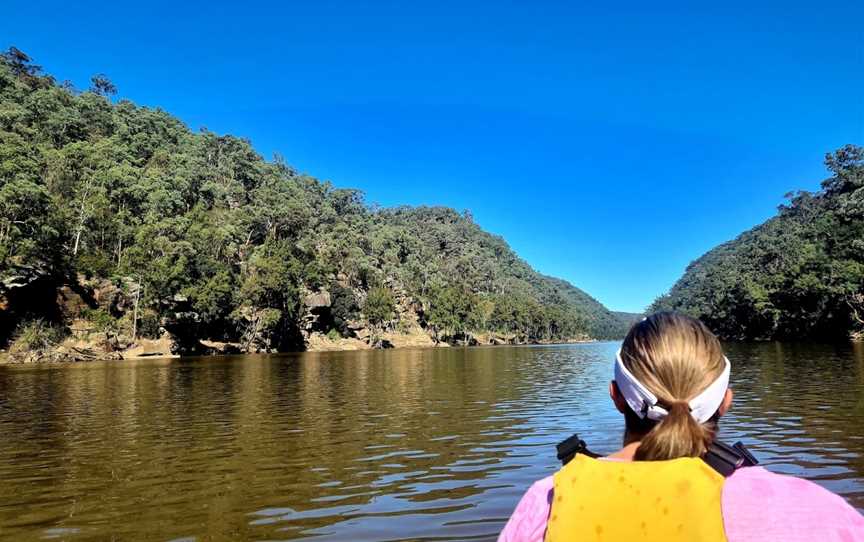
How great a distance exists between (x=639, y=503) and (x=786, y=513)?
1.48 feet

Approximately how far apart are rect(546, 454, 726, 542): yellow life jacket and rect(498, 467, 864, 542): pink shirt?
0.05 metres

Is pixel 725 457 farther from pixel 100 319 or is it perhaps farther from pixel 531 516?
pixel 100 319

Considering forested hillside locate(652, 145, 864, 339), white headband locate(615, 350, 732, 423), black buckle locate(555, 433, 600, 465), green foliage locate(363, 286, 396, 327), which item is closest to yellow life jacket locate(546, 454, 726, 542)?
black buckle locate(555, 433, 600, 465)

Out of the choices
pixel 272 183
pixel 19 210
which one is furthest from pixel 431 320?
pixel 19 210

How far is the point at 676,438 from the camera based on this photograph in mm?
2098

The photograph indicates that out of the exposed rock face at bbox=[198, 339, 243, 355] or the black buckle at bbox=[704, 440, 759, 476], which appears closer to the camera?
the black buckle at bbox=[704, 440, 759, 476]

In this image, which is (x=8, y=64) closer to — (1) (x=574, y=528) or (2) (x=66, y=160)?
(2) (x=66, y=160)

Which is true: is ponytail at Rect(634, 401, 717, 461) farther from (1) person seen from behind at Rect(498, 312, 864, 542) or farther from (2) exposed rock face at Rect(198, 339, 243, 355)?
(2) exposed rock face at Rect(198, 339, 243, 355)

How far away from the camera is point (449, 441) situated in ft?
39.0

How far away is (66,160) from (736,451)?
3448 inches

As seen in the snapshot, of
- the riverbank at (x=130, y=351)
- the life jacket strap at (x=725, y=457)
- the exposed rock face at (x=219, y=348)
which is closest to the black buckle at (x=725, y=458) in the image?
the life jacket strap at (x=725, y=457)

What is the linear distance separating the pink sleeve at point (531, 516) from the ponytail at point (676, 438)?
0.38 meters

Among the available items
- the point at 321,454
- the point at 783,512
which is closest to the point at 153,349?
the point at 321,454

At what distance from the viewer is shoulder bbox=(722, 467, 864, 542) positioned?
1.84 meters
